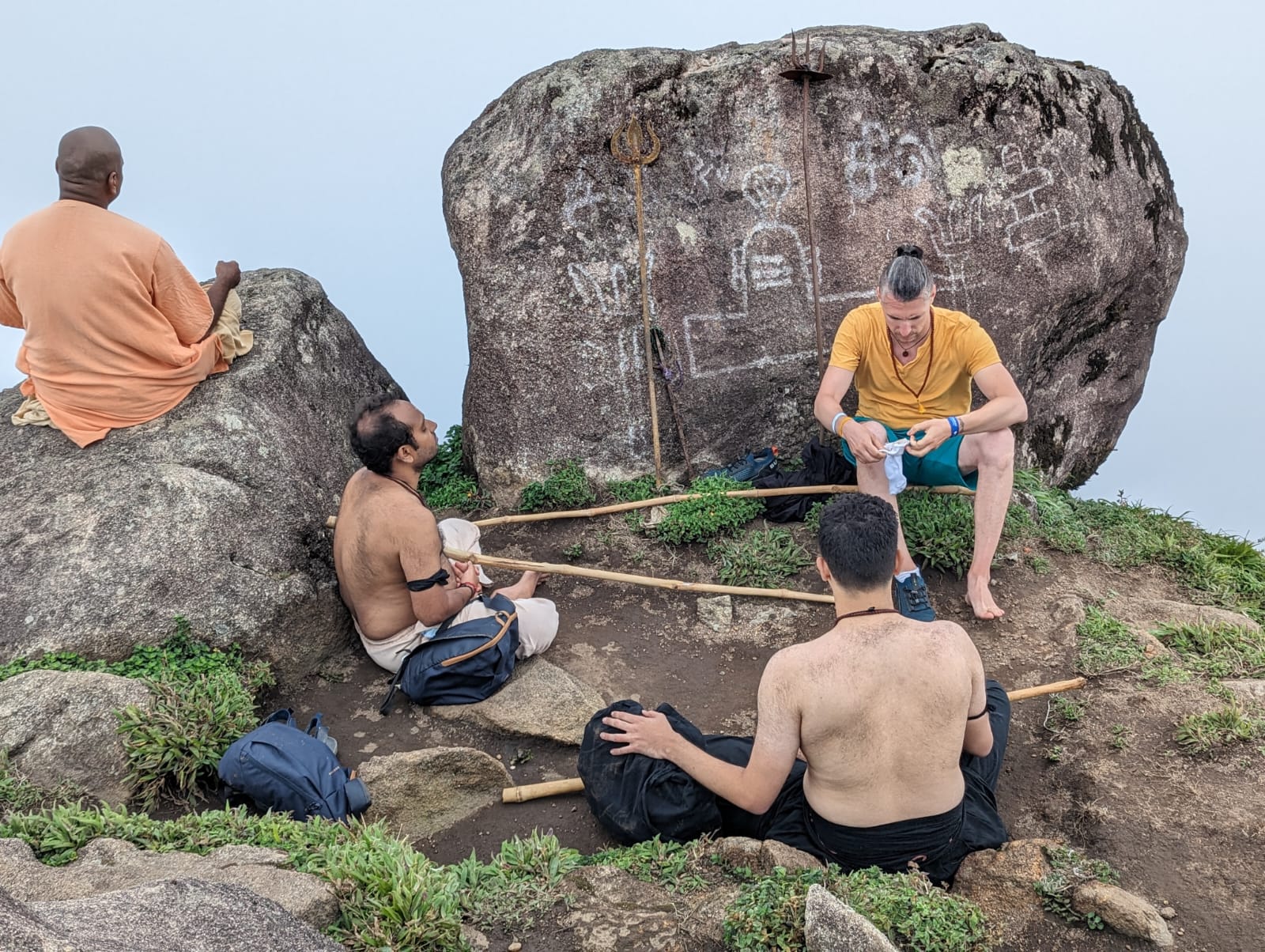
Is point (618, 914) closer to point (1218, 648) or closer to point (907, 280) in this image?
point (907, 280)

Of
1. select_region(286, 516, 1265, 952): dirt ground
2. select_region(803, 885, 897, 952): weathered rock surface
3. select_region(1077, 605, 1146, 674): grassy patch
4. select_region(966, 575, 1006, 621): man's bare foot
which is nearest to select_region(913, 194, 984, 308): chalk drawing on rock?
select_region(286, 516, 1265, 952): dirt ground

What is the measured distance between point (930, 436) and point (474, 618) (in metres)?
2.59

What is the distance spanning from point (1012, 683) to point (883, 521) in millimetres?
2676

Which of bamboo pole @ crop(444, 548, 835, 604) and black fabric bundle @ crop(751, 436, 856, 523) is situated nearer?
bamboo pole @ crop(444, 548, 835, 604)

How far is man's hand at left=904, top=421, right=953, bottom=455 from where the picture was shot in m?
6.13

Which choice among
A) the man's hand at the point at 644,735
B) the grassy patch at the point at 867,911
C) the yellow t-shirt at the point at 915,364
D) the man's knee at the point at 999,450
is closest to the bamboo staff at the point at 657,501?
the yellow t-shirt at the point at 915,364

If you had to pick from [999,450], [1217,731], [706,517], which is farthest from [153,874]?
[999,450]

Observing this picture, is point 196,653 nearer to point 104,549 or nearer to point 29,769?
point 104,549

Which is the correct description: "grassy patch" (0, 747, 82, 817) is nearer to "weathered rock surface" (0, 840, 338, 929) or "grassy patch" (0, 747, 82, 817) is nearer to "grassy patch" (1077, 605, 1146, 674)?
"weathered rock surface" (0, 840, 338, 929)

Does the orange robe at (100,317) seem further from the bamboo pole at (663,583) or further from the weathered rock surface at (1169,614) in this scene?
the weathered rock surface at (1169,614)

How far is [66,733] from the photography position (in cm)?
501

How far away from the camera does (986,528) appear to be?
6.50m

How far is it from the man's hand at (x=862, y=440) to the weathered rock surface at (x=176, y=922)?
3909 mm

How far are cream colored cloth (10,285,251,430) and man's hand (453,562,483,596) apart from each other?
2.71 ft
